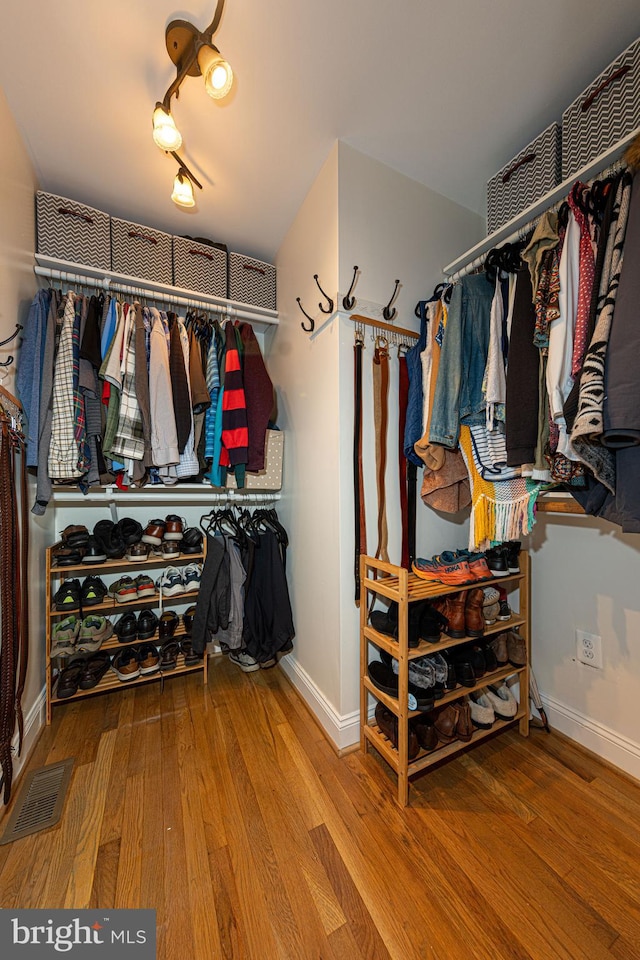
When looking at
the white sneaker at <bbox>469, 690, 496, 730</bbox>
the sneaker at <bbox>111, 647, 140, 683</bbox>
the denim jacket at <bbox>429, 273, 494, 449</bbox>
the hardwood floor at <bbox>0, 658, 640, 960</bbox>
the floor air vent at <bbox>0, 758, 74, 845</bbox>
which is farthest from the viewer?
the sneaker at <bbox>111, 647, 140, 683</bbox>

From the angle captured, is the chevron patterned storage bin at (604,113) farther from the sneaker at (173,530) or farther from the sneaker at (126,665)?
the sneaker at (126,665)

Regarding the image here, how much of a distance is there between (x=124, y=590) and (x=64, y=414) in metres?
0.93

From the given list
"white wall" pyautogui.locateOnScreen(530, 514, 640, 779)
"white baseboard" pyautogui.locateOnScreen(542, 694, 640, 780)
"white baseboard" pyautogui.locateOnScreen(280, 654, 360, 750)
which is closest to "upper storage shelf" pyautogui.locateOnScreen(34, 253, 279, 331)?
"white wall" pyautogui.locateOnScreen(530, 514, 640, 779)

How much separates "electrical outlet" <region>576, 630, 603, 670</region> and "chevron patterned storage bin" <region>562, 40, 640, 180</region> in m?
1.71

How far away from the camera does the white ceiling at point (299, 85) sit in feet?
3.22

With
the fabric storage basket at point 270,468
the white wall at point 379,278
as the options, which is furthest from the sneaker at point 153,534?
the white wall at point 379,278

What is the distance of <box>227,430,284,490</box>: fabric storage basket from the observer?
1.79 m

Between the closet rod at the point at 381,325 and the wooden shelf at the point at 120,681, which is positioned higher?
the closet rod at the point at 381,325

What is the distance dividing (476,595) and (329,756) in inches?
35.2

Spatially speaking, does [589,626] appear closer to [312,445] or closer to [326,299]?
[312,445]

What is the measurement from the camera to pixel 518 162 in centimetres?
132

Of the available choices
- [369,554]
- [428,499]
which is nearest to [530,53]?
[428,499]

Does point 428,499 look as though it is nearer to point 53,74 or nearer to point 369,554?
point 369,554

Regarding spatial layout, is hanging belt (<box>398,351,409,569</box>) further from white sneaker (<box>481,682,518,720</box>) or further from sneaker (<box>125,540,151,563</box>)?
sneaker (<box>125,540,151,563</box>)
